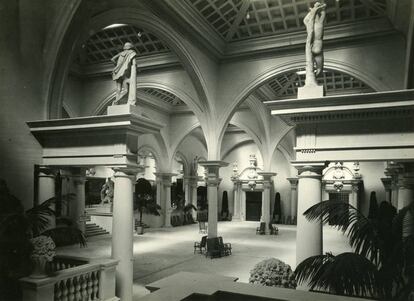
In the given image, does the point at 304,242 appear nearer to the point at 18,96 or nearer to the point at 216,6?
the point at 18,96

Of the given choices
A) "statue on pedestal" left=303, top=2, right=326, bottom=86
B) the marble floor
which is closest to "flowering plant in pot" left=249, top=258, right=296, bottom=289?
"statue on pedestal" left=303, top=2, right=326, bottom=86

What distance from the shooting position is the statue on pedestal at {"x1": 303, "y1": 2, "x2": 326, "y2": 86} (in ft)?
19.9

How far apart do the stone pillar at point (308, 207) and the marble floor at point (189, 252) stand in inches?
180

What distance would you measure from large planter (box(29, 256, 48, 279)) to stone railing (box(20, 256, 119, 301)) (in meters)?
0.09

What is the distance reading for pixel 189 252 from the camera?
48.3ft

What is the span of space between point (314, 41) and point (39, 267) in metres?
5.64

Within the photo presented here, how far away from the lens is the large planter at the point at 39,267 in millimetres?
5414

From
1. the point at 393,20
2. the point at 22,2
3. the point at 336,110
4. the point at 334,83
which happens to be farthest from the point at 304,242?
the point at 334,83

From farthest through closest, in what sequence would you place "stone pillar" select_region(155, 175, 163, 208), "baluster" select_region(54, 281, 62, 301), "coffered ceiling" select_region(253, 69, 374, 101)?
"stone pillar" select_region(155, 175, 163, 208) < "coffered ceiling" select_region(253, 69, 374, 101) < "baluster" select_region(54, 281, 62, 301)

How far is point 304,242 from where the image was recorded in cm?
585

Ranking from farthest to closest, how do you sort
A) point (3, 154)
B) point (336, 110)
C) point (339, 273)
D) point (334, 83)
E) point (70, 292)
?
point (334, 83) → point (3, 154) → point (70, 292) → point (336, 110) → point (339, 273)

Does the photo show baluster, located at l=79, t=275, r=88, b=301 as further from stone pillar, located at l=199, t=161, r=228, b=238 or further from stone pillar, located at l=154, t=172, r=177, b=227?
stone pillar, located at l=154, t=172, r=177, b=227

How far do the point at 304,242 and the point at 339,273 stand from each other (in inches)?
87.0

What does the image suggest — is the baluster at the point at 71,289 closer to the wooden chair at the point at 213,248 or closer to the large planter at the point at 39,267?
the large planter at the point at 39,267
